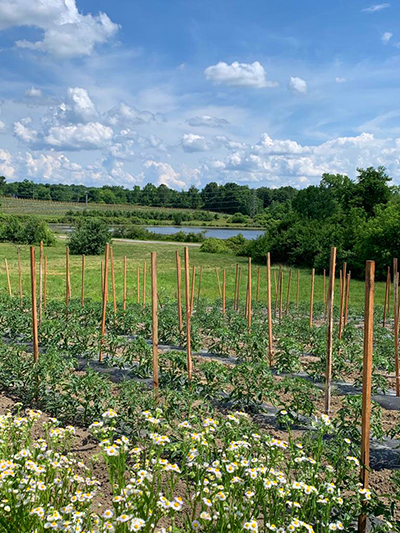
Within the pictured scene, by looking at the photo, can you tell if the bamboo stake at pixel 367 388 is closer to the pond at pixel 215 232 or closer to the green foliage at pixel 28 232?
the green foliage at pixel 28 232

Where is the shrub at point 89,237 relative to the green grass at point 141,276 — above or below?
above

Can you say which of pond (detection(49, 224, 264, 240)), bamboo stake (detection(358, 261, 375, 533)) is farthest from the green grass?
pond (detection(49, 224, 264, 240))

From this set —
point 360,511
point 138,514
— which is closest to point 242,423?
point 360,511

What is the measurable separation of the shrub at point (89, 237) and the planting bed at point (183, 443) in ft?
65.1

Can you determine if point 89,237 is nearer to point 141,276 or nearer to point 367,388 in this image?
point 141,276

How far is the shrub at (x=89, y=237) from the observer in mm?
26438

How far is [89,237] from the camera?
26422 mm

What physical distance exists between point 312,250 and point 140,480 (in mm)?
22828

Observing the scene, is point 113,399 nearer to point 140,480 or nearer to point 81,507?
point 81,507

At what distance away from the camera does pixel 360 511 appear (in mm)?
2330

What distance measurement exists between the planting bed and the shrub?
19844 mm

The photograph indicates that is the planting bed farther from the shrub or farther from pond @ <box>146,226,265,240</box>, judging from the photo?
pond @ <box>146,226,265,240</box>

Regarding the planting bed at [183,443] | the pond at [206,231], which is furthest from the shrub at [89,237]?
the planting bed at [183,443]

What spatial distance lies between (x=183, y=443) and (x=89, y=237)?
24.9 metres
